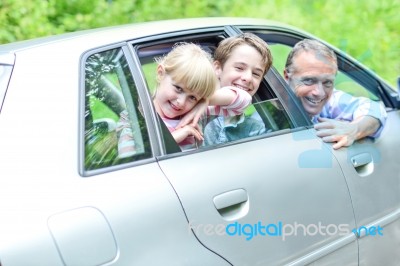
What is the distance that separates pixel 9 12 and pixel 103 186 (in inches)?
192

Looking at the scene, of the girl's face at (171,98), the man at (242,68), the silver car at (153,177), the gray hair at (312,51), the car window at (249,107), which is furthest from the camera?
the gray hair at (312,51)

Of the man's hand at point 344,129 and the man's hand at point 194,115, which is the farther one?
the man's hand at point 344,129

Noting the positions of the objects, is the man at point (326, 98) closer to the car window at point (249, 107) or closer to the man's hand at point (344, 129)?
the man's hand at point (344, 129)

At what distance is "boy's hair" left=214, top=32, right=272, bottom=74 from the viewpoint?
291 cm

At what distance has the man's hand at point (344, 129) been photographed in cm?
296

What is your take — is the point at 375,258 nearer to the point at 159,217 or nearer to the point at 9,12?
the point at 159,217

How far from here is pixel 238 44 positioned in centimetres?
292

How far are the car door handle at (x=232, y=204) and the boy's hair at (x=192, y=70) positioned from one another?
50 cm

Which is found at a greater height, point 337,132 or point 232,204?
point 337,132

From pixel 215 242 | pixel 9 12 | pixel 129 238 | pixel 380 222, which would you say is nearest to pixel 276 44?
pixel 380 222

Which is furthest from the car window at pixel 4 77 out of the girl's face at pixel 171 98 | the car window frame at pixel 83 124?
the girl's face at pixel 171 98

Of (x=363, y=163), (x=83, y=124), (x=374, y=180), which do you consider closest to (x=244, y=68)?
(x=363, y=163)

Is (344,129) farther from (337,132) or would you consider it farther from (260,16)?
(260,16)

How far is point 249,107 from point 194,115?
0.44 metres
